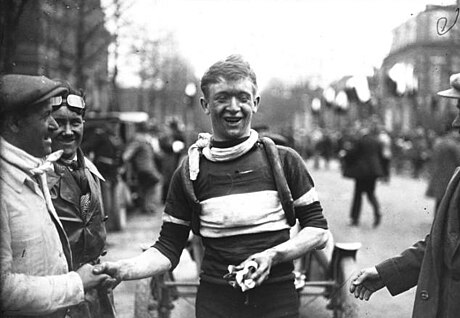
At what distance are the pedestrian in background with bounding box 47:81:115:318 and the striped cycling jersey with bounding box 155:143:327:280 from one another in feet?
1.98

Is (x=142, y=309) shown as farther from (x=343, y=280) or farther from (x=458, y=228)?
(x=458, y=228)

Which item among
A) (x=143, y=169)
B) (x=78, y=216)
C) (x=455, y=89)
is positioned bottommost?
(x=143, y=169)

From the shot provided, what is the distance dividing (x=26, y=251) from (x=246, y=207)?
83 cm

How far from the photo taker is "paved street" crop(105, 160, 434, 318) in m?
5.25

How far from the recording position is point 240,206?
94.3 inches

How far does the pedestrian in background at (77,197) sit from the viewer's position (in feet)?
9.16

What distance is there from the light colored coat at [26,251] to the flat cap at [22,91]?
0.12 m

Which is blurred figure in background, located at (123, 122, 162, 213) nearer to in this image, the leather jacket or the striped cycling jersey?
the leather jacket

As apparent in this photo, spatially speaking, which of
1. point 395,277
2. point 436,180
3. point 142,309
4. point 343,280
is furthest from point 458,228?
point 436,180

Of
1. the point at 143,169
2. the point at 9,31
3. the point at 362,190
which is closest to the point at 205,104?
the point at 9,31

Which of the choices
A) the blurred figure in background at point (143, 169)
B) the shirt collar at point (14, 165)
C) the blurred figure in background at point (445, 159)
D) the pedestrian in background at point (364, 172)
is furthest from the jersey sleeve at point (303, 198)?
the blurred figure in background at point (143, 169)

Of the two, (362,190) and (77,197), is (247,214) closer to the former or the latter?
(77,197)

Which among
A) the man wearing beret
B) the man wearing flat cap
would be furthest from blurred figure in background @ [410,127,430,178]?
the man wearing beret

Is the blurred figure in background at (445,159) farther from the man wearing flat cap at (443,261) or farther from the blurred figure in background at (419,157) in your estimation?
the blurred figure in background at (419,157)
